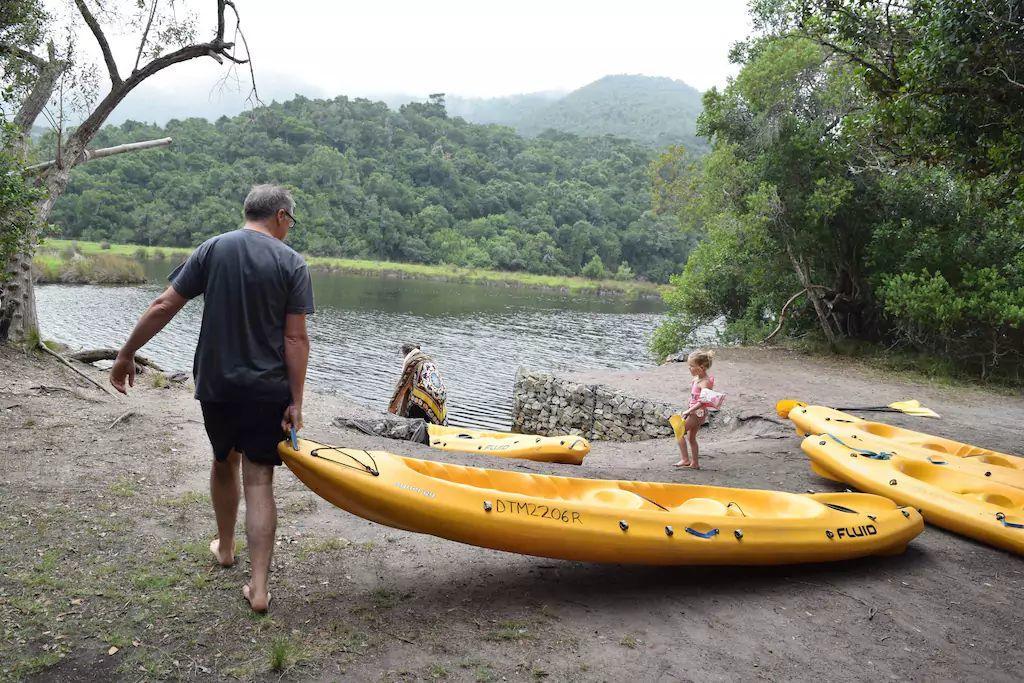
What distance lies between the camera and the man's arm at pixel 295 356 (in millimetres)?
3184

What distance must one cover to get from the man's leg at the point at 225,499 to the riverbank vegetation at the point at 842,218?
830 cm

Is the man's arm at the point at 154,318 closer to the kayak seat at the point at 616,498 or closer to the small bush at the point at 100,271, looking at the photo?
the kayak seat at the point at 616,498

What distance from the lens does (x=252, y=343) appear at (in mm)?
3125

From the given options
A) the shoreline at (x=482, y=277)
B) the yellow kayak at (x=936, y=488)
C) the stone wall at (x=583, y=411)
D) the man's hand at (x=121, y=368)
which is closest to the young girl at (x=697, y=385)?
the yellow kayak at (x=936, y=488)

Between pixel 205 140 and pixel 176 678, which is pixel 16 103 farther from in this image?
pixel 205 140

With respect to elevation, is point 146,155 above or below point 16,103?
above

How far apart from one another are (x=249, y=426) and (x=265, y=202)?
1.05 meters

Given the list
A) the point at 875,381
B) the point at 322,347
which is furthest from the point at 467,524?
the point at 322,347

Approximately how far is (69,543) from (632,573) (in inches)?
125

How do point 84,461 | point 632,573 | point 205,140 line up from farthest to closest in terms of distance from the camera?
point 205,140, point 84,461, point 632,573

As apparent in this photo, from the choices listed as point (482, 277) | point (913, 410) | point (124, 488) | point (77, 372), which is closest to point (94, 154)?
point (77, 372)

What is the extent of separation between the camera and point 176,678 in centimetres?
269

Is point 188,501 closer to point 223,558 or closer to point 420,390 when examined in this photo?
point 223,558

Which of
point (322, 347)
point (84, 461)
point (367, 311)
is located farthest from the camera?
point (367, 311)
